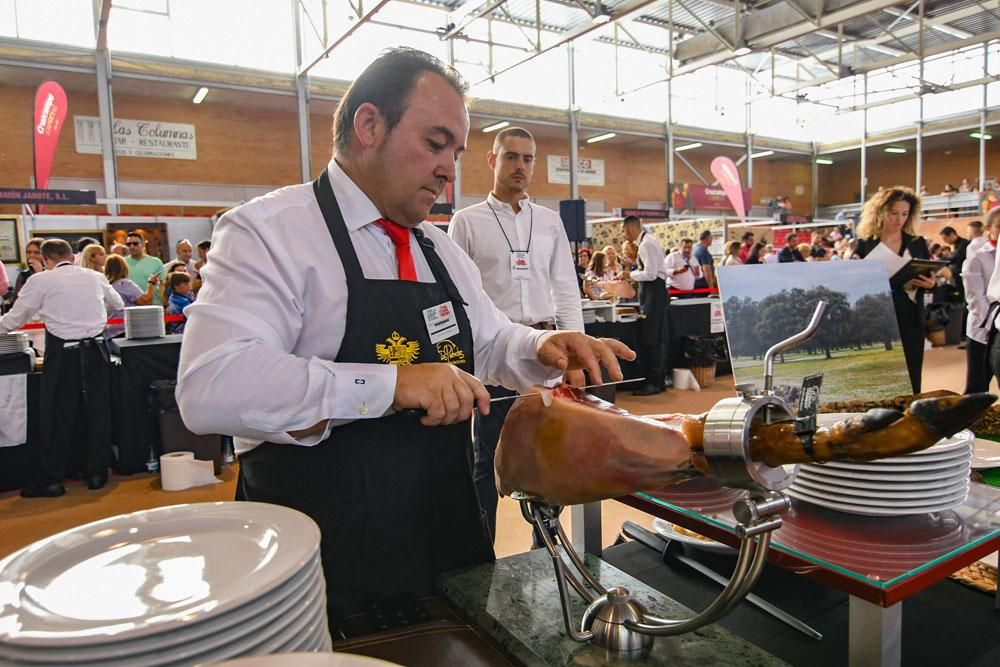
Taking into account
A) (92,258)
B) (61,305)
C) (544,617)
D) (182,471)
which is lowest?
(182,471)

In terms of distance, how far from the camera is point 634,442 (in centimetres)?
67

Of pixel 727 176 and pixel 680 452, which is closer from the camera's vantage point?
pixel 680 452

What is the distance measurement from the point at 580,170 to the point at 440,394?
18051 millimetres

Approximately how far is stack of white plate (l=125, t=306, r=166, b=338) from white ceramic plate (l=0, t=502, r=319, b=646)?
4109mm

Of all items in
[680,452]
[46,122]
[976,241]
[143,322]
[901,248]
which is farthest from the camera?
[46,122]

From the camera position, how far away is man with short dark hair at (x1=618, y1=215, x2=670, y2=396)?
250 inches

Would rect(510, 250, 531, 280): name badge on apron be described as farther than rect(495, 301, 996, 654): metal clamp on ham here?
Yes

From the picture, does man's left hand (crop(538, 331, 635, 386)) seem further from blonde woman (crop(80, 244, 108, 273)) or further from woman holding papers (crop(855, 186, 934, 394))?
blonde woman (crop(80, 244, 108, 273))

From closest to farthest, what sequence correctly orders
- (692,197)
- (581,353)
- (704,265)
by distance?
(581,353) < (704,265) < (692,197)

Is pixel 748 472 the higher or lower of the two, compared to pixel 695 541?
higher

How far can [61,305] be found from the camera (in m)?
3.94

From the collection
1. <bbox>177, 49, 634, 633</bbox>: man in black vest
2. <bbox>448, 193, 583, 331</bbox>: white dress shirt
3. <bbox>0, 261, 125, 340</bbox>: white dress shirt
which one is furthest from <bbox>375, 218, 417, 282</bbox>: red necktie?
<bbox>0, 261, 125, 340</bbox>: white dress shirt

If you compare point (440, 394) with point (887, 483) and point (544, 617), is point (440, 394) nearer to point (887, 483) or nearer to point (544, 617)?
point (544, 617)

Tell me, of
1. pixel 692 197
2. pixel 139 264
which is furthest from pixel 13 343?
pixel 692 197
